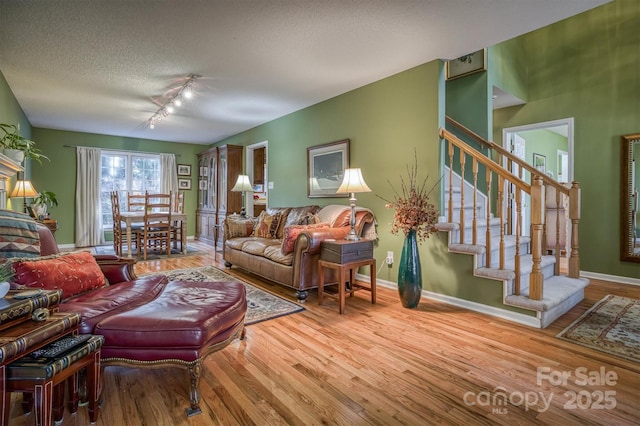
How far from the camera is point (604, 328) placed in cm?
260

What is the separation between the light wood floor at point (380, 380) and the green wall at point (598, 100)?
7.95 ft

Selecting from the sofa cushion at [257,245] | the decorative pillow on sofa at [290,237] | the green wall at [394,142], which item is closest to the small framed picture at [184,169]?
the green wall at [394,142]

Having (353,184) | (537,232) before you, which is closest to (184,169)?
(353,184)

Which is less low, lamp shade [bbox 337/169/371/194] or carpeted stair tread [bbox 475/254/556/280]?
lamp shade [bbox 337/169/371/194]

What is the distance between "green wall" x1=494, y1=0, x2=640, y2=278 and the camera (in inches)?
163

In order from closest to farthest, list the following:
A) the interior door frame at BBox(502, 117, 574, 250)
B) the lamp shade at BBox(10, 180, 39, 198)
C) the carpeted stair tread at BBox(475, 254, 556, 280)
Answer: the carpeted stair tread at BBox(475, 254, 556, 280)
the lamp shade at BBox(10, 180, 39, 198)
the interior door frame at BBox(502, 117, 574, 250)

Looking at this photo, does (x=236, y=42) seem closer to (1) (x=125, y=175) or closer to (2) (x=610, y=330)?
(2) (x=610, y=330)

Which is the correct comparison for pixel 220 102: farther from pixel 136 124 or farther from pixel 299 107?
pixel 136 124

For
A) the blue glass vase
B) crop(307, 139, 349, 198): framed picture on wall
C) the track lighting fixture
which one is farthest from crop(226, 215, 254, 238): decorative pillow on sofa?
the blue glass vase

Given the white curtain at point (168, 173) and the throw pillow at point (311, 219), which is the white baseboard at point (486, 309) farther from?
the white curtain at point (168, 173)

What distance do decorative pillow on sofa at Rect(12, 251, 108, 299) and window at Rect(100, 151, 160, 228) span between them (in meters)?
6.00

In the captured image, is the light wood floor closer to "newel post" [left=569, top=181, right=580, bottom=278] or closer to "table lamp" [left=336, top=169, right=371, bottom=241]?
"table lamp" [left=336, top=169, right=371, bottom=241]

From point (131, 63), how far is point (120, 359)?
3.04 metres

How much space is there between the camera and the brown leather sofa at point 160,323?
161 centimetres
